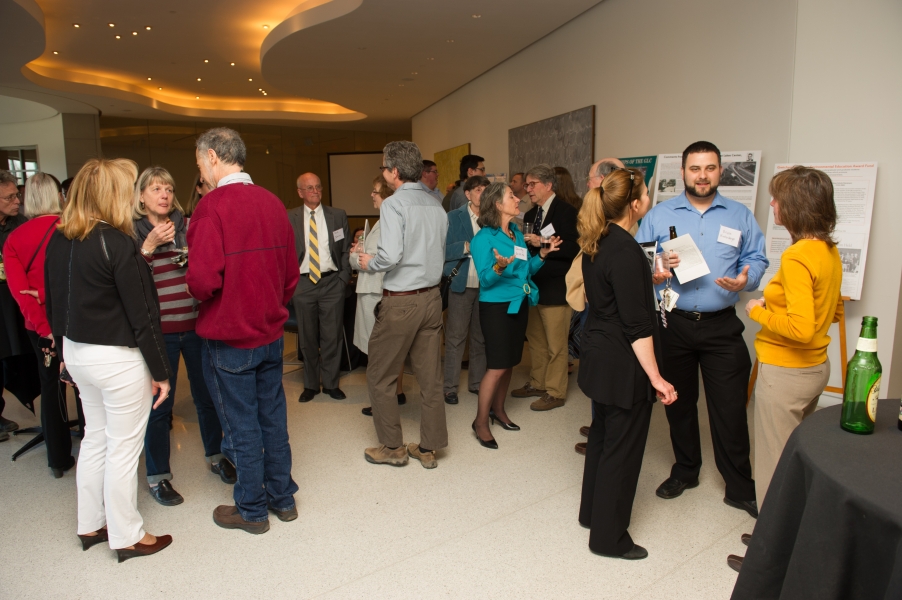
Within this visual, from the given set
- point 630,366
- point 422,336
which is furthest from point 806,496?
point 422,336

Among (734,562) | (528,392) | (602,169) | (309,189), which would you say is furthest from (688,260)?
(309,189)

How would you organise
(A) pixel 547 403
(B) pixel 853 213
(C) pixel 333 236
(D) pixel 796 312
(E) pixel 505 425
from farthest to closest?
(C) pixel 333 236, (A) pixel 547 403, (E) pixel 505 425, (B) pixel 853 213, (D) pixel 796 312

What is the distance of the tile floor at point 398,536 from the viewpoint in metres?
2.22

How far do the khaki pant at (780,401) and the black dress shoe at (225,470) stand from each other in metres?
2.54

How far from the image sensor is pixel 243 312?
2.38 meters

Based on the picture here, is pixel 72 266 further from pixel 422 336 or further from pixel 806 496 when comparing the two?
pixel 806 496

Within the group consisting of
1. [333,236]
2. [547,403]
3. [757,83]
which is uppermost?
[757,83]

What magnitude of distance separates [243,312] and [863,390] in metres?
2.10

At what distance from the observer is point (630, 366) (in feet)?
7.06

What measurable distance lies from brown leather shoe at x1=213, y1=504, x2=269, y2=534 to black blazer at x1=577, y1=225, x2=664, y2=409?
1572mm

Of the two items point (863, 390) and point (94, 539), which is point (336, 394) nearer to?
point (94, 539)

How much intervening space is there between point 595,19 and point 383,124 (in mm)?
9666

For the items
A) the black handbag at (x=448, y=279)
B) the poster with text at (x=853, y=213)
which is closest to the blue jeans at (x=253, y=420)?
the black handbag at (x=448, y=279)

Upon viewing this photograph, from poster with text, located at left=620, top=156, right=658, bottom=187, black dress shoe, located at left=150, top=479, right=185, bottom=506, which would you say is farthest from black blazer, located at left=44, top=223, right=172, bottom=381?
poster with text, located at left=620, top=156, right=658, bottom=187
